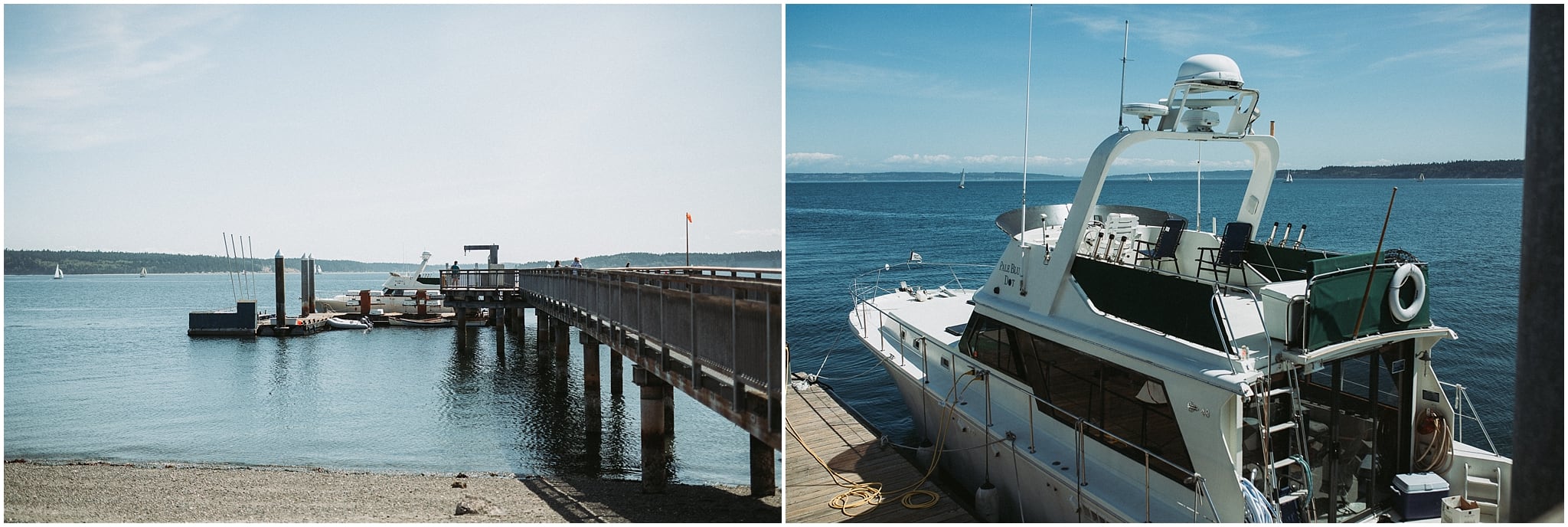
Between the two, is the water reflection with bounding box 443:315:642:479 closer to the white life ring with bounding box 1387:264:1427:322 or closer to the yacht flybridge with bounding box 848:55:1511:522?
the yacht flybridge with bounding box 848:55:1511:522

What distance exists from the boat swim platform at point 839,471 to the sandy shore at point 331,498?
82 centimetres

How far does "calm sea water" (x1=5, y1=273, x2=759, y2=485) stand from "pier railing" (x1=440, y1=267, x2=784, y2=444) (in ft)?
10.8

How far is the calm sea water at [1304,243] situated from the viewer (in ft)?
55.6

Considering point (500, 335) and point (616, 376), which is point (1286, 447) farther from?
point (500, 335)

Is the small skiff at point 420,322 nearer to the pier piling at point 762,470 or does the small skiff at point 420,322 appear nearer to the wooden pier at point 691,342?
the wooden pier at point 691,342

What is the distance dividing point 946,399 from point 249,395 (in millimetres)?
21732

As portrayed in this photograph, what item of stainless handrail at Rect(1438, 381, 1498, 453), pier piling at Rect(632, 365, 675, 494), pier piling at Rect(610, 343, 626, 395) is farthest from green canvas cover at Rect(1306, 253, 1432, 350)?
pier piling at Rect(610, 343, 626, 395)

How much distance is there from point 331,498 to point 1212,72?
41.7 feet

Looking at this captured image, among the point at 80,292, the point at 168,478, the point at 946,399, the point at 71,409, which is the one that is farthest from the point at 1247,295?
the point at 80,292

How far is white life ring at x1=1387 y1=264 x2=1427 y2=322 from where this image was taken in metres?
6.54

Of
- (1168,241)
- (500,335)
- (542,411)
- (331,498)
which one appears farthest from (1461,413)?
(500,335)

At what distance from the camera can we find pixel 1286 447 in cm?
704

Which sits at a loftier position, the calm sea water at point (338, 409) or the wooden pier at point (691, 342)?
the wooden pier at point (691, 342)

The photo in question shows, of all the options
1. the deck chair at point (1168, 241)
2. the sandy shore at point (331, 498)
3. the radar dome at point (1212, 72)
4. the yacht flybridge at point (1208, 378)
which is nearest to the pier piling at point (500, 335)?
the sandy shore at point (331, 498)
